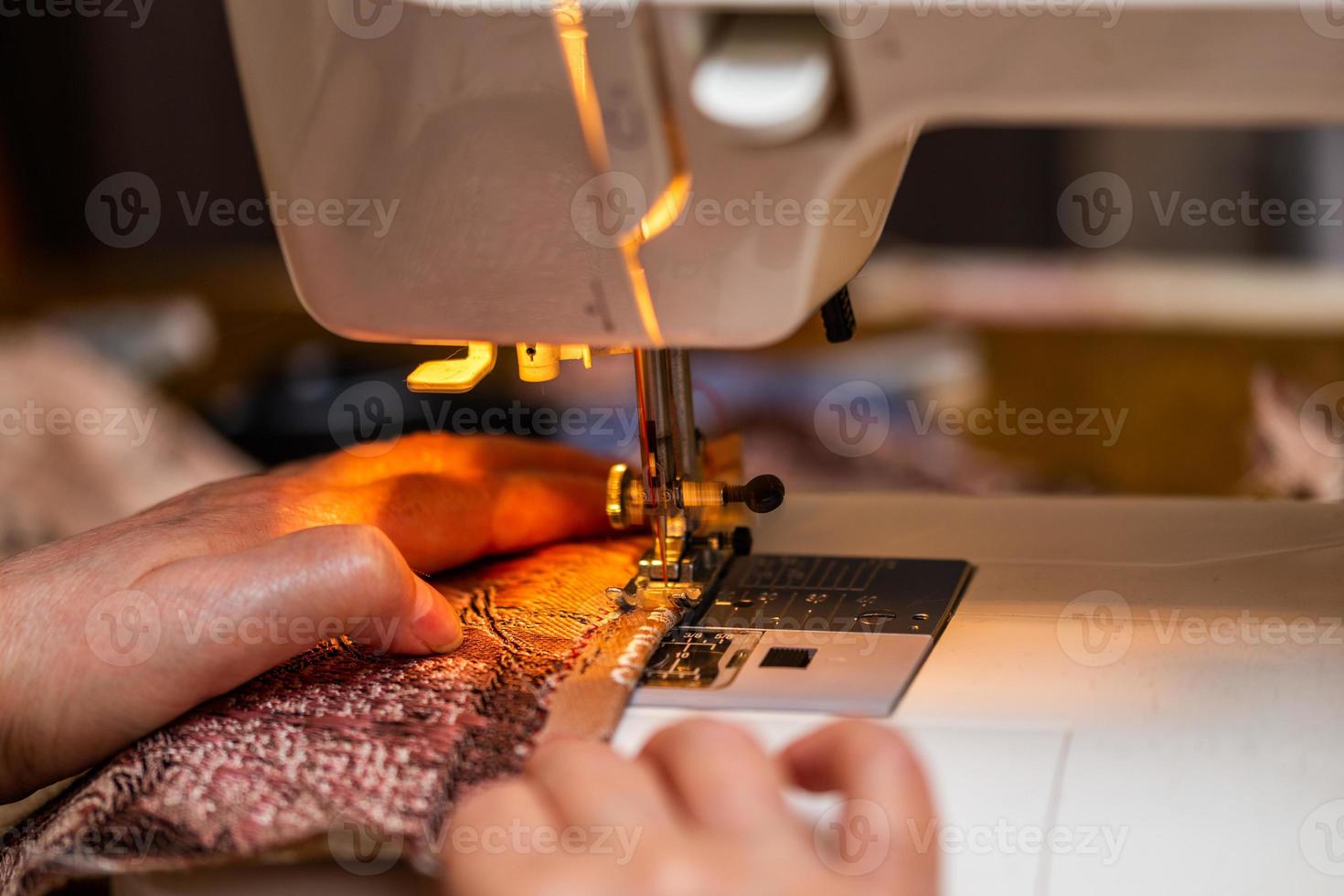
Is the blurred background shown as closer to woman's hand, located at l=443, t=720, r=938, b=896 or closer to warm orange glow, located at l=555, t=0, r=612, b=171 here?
warm orange glow, located at l=555, t=0, r=612, b=171

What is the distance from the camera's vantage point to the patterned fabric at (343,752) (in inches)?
24.7

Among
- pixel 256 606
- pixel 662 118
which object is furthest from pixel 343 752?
pixel 662 118

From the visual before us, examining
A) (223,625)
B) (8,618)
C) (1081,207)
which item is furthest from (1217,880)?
(1081,207)

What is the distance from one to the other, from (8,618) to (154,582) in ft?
0.28

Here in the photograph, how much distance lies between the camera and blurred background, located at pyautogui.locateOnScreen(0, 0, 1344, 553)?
178 cm

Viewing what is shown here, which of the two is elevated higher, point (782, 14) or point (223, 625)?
point (782, 14)

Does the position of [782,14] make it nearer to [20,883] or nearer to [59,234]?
[20,883]

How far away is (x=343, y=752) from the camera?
681 millimetres

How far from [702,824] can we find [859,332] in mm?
1598

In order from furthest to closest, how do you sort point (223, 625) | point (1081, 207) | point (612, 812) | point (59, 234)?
point (59, 234), point (1081, 207), point (223, 625), point (612, 812)

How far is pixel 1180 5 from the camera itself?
2.04ft

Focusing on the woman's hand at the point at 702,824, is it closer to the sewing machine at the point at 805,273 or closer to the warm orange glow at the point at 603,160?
the sewing machine at the point at 805,273

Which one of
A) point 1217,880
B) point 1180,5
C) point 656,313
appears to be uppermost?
point 1180,5

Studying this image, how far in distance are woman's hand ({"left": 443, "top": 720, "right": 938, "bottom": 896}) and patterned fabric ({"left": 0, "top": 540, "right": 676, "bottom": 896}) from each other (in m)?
0.04
